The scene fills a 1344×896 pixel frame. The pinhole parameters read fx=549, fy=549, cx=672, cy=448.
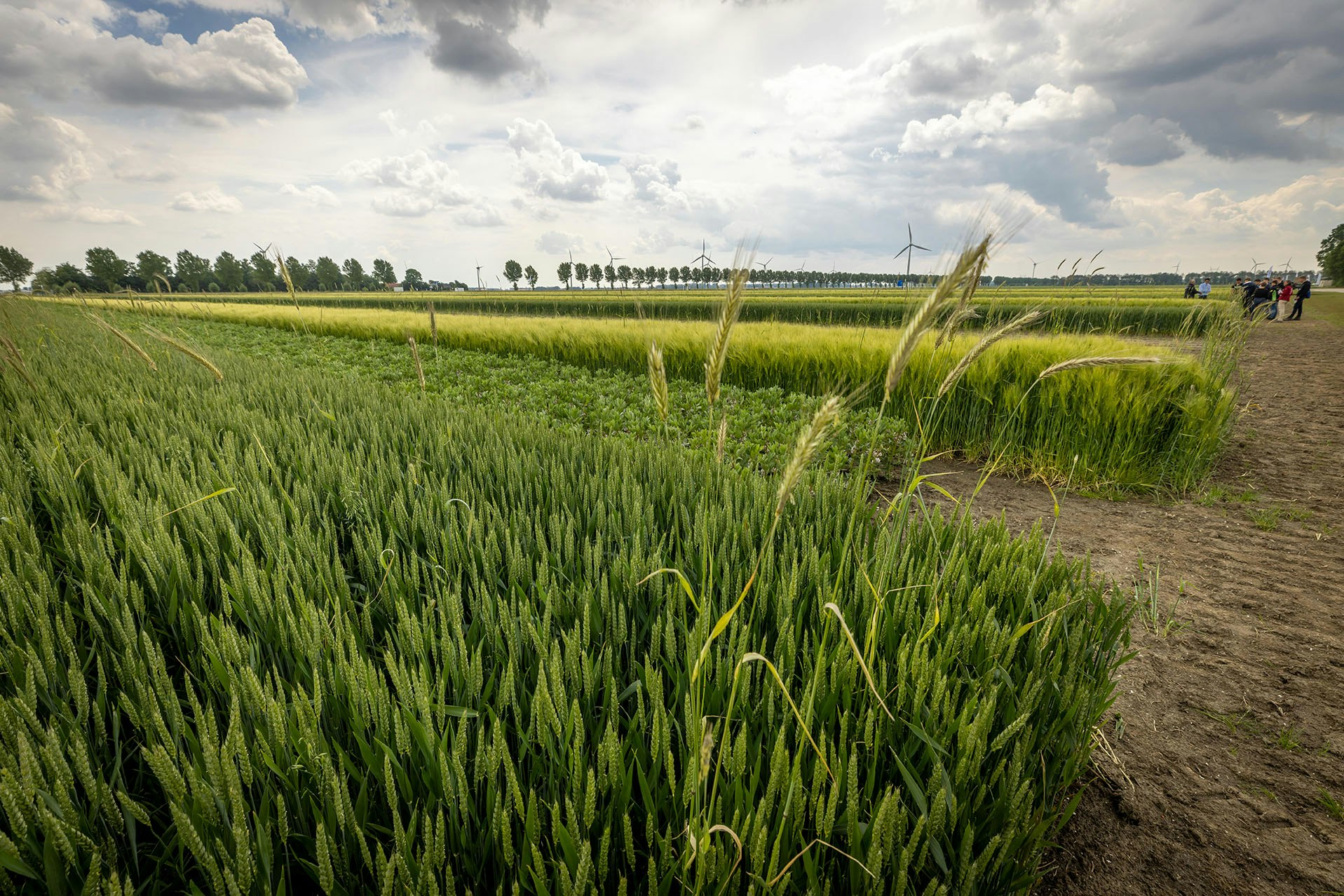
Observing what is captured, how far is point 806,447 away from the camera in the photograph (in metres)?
1.10

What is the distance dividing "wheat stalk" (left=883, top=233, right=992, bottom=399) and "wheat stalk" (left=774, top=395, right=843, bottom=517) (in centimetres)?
45

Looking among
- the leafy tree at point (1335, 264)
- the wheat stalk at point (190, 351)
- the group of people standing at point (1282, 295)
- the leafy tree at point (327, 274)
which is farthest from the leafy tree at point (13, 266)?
the leafy tree at point (1335, 264)

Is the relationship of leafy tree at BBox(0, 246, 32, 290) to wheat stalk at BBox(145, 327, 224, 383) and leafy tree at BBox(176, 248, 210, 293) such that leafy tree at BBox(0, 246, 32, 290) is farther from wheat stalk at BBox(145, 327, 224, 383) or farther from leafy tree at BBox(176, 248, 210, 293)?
wheat stalk at BBox(145, 327, 224, 383)

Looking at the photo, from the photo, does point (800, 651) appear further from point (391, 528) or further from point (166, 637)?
point (166, 637)

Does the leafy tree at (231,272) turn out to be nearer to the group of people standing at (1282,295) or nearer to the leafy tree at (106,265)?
the leafy tree at (106,265)

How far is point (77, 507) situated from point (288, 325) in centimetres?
2308

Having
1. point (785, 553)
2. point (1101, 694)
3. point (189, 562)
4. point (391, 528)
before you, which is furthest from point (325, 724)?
point (1101, 694)

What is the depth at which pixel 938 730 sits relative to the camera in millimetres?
1158

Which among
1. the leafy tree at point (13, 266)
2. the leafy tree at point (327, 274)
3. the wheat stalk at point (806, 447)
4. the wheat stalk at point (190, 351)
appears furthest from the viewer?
the leafy tree at point (327, 274)

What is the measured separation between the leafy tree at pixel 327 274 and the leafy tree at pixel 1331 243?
145m

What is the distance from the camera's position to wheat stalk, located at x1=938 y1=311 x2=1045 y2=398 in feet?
5.39

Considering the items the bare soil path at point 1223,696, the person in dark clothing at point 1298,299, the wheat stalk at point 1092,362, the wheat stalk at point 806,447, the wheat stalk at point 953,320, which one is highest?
the person in dark clothing at point 1298,299

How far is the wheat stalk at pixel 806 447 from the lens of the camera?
108 cm

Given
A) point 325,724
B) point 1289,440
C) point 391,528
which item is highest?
point 391,528
